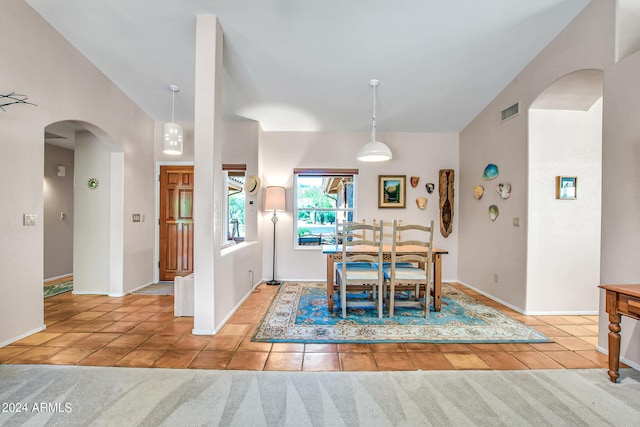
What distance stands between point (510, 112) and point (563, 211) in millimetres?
1371

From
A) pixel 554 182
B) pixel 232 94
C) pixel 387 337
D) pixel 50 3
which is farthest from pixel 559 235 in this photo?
pixel 50 3

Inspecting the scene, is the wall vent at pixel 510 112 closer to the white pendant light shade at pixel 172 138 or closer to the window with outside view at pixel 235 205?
the window with outside view at pixel 235 205

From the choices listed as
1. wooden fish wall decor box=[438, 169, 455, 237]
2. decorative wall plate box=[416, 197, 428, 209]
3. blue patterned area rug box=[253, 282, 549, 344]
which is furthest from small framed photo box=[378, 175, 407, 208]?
blue patterned area rug box=[253, 282, 549, 344]

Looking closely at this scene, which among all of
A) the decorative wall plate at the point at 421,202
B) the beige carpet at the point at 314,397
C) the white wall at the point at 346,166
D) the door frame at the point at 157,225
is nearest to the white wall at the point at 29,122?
the beige carpet at the point at 314,397

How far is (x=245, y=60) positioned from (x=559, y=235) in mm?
4147

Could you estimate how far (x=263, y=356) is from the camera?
7.79ft

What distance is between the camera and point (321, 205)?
5.15 metres

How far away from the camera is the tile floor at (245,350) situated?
2252 millimetres

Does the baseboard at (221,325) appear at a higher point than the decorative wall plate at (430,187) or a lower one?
lower

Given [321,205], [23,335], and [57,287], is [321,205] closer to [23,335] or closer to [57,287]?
[23,335]

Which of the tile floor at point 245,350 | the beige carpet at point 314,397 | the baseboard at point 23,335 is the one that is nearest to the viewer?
the beige carpet at point 314,397

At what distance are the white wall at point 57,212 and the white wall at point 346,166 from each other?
350cm

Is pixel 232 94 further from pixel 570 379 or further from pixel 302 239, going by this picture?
pixel 570 379

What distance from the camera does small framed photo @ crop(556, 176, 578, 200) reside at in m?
3.41
